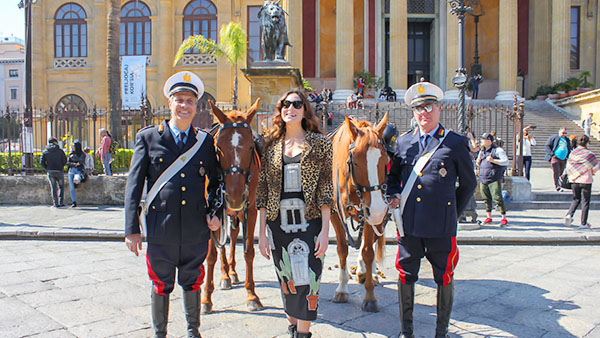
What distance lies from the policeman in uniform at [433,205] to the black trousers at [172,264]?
4.99 feet

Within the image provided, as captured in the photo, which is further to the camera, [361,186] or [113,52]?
[113,52]

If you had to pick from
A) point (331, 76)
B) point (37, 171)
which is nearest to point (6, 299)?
point (37, 171)

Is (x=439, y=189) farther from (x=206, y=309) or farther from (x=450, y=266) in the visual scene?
(x=206, y=309)

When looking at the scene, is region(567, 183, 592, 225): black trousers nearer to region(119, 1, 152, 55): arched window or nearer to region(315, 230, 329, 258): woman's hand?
region(315, 230, 329, 258): woman's hand

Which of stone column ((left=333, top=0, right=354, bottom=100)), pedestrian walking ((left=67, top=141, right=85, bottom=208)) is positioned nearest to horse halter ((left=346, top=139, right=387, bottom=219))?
pedestrian walking ((left=67, top=141, right=85, bottom=208))

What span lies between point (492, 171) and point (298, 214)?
716 cm

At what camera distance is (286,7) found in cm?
2827

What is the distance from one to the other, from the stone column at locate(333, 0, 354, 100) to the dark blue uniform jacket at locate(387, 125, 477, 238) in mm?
23846

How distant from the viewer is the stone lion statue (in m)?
11.9

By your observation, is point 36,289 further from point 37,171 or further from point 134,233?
point 37,171

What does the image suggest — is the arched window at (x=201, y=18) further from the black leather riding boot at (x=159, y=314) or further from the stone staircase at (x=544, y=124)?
the black leather riding boot at (x=159, y=314)

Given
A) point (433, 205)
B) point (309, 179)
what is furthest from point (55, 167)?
point (433, 205)

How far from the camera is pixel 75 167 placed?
39.2 feet

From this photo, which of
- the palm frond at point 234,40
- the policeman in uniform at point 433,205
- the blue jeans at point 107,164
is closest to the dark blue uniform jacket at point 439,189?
the policeman in uniform at point 433,205
